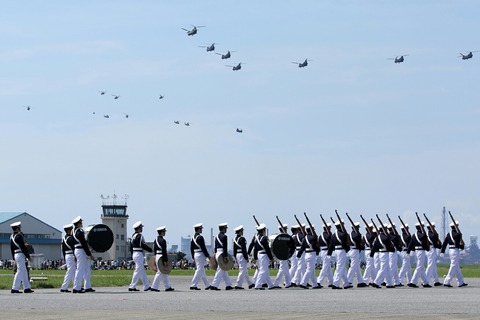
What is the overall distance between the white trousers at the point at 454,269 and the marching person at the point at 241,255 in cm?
602

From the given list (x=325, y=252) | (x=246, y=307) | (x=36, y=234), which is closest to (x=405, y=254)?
(x=325, y=252)

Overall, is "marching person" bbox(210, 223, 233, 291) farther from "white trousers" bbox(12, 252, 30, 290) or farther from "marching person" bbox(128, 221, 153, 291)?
"white trousers" bbox(12, 252, 30, 290)

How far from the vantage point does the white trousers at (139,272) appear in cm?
3428

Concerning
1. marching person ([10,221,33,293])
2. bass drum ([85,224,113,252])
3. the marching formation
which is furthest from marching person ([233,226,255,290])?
marching person ([10,221,33,293])

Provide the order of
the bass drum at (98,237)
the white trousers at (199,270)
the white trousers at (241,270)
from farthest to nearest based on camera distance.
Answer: the white trousers at (241,270) → the white trousers at (199,270) → the bass drum at (98,237)

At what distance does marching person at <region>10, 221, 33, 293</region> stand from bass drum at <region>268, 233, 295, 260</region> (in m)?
7.85

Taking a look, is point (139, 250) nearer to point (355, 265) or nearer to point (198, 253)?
point (198, 253)

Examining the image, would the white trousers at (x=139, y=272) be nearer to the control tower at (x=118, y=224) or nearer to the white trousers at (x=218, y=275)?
the white trousers at (x=218, y=275)

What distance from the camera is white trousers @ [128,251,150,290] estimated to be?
34.3m

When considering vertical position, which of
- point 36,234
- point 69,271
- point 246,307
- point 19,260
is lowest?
point 246,307

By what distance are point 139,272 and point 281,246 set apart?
5.22m

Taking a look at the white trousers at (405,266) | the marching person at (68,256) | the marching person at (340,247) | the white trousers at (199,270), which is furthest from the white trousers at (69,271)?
the white trousers at (405,266)

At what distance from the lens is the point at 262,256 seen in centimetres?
3691

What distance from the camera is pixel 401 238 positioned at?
130 feet
